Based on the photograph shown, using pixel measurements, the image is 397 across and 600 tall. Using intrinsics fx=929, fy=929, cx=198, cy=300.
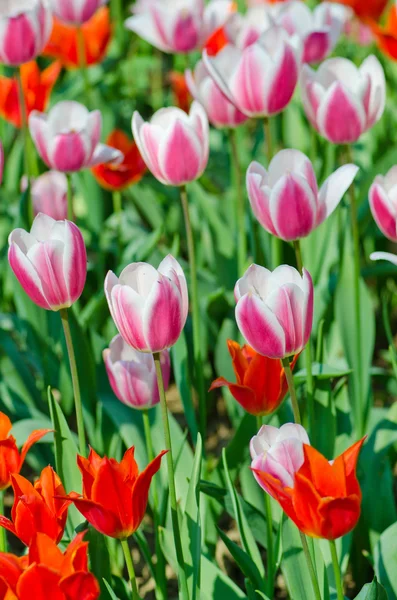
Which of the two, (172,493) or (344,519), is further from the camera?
(172,493)

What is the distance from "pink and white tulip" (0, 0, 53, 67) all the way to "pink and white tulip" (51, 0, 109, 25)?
0.36 m

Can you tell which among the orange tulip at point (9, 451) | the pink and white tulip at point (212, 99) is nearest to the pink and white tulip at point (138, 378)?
the orange tulip at point (9, 451)

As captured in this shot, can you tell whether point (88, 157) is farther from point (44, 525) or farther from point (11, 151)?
point (11, 151)

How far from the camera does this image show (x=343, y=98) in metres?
1.45

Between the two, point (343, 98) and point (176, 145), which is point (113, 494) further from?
point (343, 98)

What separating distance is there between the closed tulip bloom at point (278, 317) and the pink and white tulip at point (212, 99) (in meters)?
0.75

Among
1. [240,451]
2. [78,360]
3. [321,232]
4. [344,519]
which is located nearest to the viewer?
[344,519]

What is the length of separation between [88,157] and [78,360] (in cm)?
35

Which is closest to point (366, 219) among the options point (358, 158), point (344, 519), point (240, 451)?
point (358, 158)

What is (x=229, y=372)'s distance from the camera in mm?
1661

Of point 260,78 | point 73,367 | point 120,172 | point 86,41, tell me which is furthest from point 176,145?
point 86,41

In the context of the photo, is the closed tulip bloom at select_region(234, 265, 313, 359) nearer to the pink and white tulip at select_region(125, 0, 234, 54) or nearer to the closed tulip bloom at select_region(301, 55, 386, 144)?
the closed tulip bloom at select_region(301, 55, 386, 144)

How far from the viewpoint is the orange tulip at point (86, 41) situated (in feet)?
8.61

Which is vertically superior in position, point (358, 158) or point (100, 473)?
point (100, 473)
